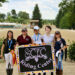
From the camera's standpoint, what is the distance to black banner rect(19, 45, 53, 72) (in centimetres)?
651

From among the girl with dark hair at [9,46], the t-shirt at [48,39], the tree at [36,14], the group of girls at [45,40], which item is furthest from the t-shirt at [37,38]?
the tree at [36,14]

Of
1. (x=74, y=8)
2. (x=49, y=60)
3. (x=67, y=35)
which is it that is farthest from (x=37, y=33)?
(x=67, y=35)

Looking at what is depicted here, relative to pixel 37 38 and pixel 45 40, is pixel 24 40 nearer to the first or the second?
pixel 37 38

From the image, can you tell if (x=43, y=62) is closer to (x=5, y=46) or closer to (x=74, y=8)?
(x=5, y=46)

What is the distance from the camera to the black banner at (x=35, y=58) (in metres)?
6.51

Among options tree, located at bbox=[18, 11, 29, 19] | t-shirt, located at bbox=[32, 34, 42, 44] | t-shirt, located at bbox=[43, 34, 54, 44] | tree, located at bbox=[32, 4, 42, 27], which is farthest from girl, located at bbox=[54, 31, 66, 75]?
tree, located at bbox=[18, 11, 29, 19]

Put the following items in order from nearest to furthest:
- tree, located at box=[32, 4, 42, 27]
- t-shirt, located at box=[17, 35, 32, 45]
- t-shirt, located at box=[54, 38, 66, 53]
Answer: t-shirt, located at box=[54, 38, 66, 53]
t-shirt, located at box=[17, 35, 32, 45]
tree, located at box=[32, 4, 42, 27]

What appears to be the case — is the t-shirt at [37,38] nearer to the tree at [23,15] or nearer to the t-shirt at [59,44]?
the t-shirt at [59,44]

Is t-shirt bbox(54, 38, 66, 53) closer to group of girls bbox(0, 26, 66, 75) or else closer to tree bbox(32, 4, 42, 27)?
group of girls bbox(0, 26, 66, 75)

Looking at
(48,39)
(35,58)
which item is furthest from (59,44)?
(35,58)

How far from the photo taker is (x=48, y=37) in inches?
261

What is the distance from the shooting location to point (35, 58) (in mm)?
6562

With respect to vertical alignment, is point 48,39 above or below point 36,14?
below

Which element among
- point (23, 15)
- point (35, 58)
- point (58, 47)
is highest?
point (23, 15)
